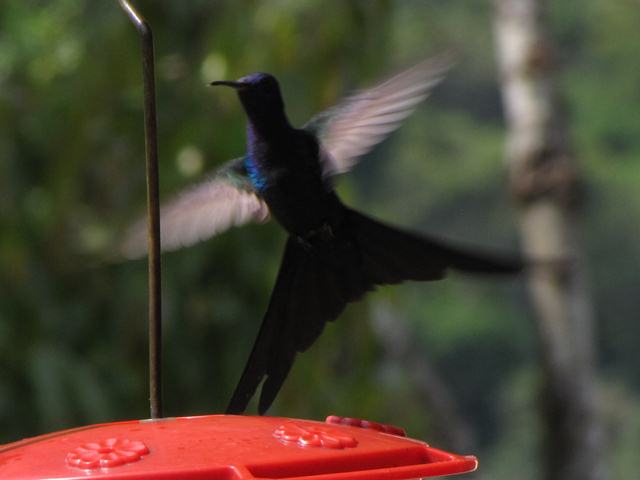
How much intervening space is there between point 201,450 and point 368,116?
2.77 ft

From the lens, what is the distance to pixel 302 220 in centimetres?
191

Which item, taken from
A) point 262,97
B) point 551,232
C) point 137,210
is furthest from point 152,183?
point 551,232

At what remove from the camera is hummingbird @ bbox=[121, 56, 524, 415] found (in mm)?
1809

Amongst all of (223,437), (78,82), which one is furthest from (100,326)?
(223,437)

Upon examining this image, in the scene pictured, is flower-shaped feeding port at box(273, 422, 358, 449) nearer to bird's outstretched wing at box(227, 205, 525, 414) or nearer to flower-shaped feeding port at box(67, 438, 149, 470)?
flower-shaped feeding port at box(67, 438, 149, 470)

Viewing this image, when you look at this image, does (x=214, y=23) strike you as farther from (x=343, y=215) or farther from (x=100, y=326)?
(x=343, y=215)

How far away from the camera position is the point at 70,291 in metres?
3.70

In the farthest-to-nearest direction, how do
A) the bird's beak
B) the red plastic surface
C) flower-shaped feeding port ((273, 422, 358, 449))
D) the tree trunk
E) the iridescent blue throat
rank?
1. the tree trunk
2. the iridescent blue throat
3. the bird's beak
4. flower-shaped feeding port ((273, 422, 358, 449))
5. the red plastic surface

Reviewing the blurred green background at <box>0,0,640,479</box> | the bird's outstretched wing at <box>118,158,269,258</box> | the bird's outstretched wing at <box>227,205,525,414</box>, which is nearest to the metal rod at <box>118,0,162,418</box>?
the bird's outstretched wing at <box>227,205,525,414</box>

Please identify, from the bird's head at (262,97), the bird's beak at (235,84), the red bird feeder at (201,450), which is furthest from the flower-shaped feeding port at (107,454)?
the bird's head at (262,97)

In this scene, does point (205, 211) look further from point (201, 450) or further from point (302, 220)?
point (201, 450)

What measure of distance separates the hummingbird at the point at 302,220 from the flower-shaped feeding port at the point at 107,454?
1.27 ft

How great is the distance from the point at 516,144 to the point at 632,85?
884cm

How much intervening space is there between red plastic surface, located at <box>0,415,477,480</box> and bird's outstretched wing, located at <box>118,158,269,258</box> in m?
0.48
